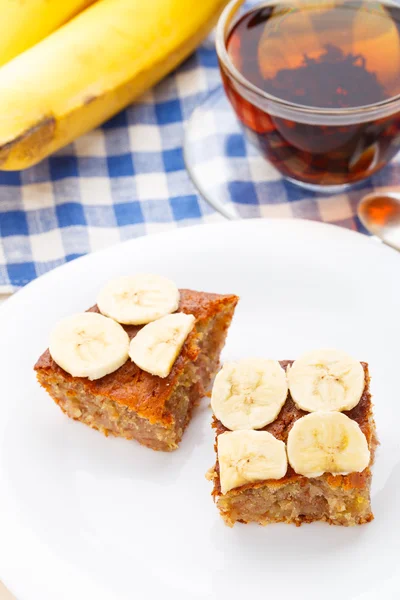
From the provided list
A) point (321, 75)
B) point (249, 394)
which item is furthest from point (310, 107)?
point (249, 394)

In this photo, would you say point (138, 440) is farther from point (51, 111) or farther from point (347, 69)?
point (347, 69)

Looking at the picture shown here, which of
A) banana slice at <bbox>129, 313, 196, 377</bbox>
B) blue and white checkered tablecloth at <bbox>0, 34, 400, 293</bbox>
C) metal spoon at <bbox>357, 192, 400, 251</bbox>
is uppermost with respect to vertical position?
banana slice at <bbox>129, 313, 196, 377</bbox>

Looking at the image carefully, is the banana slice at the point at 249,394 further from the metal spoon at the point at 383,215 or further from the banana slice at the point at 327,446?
the metal spoon at the point at 383,215

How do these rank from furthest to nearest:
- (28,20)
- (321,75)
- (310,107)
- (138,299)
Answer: (28,20), (321,75), (310,107), (138,299)

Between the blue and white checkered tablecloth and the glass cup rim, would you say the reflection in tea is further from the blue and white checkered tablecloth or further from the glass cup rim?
the blue and white checkered tablecloth

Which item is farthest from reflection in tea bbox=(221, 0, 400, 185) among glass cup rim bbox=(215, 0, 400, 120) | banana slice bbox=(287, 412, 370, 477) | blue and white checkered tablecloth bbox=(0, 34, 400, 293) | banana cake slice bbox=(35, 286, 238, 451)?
banana slice bbox=(287, 412, 370, 477)

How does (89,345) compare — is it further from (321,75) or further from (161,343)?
(321,75)
